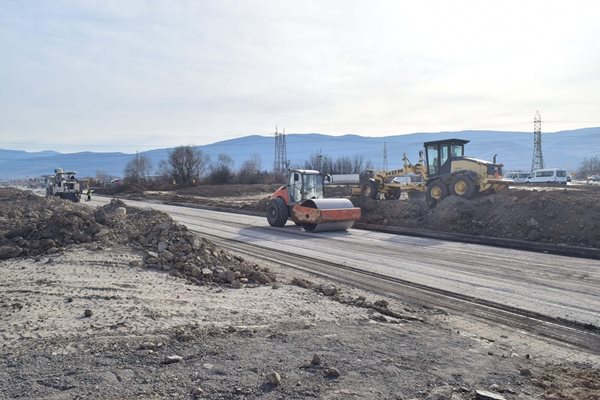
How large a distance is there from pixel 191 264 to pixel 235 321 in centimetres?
315

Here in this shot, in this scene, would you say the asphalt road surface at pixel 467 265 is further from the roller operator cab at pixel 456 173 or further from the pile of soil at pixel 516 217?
the roller operator cab at pixel 456 173

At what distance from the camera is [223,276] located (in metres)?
9.72

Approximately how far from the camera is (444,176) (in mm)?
24812

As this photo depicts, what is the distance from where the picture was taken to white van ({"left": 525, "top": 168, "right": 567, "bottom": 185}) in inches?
1978

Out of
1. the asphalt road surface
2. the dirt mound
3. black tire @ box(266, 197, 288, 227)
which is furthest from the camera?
black tire @ box(266, 197, 288, 227)

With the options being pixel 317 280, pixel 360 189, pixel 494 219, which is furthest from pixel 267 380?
pixel 360 189

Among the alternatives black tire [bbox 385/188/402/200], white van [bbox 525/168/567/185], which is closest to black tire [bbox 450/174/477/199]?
black tire [bbox 385/188/402/200]

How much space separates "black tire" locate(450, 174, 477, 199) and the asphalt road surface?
5.61 m

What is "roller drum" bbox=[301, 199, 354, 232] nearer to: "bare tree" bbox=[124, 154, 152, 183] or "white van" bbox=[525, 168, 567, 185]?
"white van" bbox=[525, 168, 567, 185]

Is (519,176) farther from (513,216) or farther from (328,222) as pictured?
(328,222)

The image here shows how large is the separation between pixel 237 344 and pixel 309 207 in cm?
1387

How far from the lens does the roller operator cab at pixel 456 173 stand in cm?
2328

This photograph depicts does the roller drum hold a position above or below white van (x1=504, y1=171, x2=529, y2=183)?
below

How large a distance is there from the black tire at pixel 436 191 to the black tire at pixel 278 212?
718 cm
